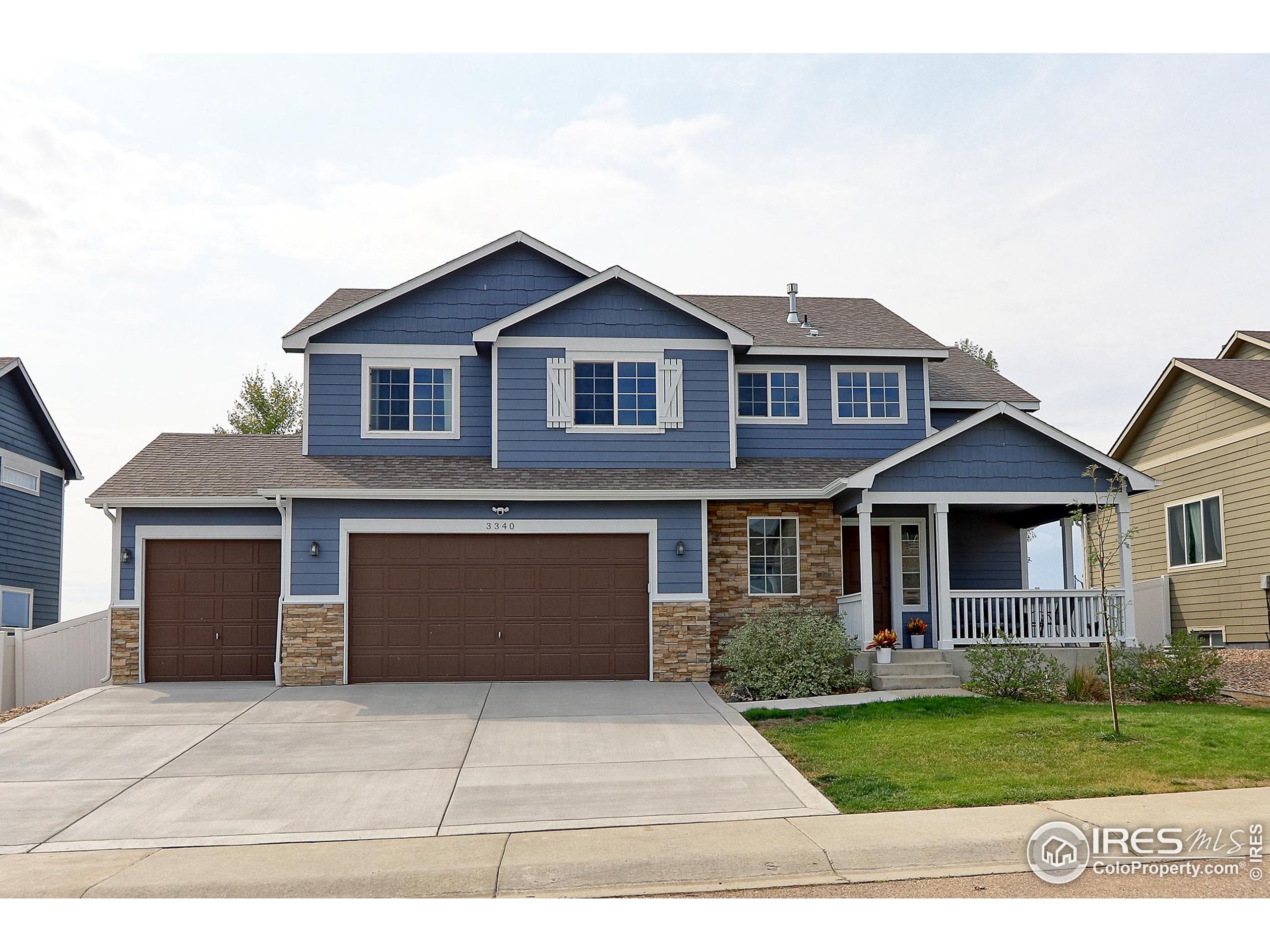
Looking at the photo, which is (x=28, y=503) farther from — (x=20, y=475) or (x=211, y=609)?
(x=211, y=609)

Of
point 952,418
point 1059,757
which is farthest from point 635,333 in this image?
point 1059,757

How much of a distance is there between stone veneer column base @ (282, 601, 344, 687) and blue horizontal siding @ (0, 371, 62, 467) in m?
10.2

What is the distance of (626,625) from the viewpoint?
17766mm

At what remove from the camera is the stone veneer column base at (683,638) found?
17547mm

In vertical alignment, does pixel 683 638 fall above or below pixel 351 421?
below

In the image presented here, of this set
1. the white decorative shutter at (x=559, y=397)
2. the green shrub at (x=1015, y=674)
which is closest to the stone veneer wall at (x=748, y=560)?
the white decorative shutter at (x=559, y=397)

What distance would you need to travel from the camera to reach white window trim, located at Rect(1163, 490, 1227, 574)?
21453 millimetres

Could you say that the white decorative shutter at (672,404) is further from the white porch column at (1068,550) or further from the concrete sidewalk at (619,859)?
the concrete sidewalk at (619,859)

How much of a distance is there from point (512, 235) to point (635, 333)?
2.78 metres

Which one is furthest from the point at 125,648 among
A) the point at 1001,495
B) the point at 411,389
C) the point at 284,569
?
the point at 1001,495

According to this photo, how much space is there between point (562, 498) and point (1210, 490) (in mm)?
12981

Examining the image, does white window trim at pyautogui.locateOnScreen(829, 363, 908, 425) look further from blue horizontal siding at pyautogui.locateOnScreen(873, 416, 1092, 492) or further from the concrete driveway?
the concrete driveway

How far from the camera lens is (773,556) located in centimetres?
1845

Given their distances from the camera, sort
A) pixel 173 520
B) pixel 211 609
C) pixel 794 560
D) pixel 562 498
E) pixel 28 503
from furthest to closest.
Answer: pixel 28 503 < pixel 794 560 < pixel 211 609 < pixel 173 520 < pixel 562 498
